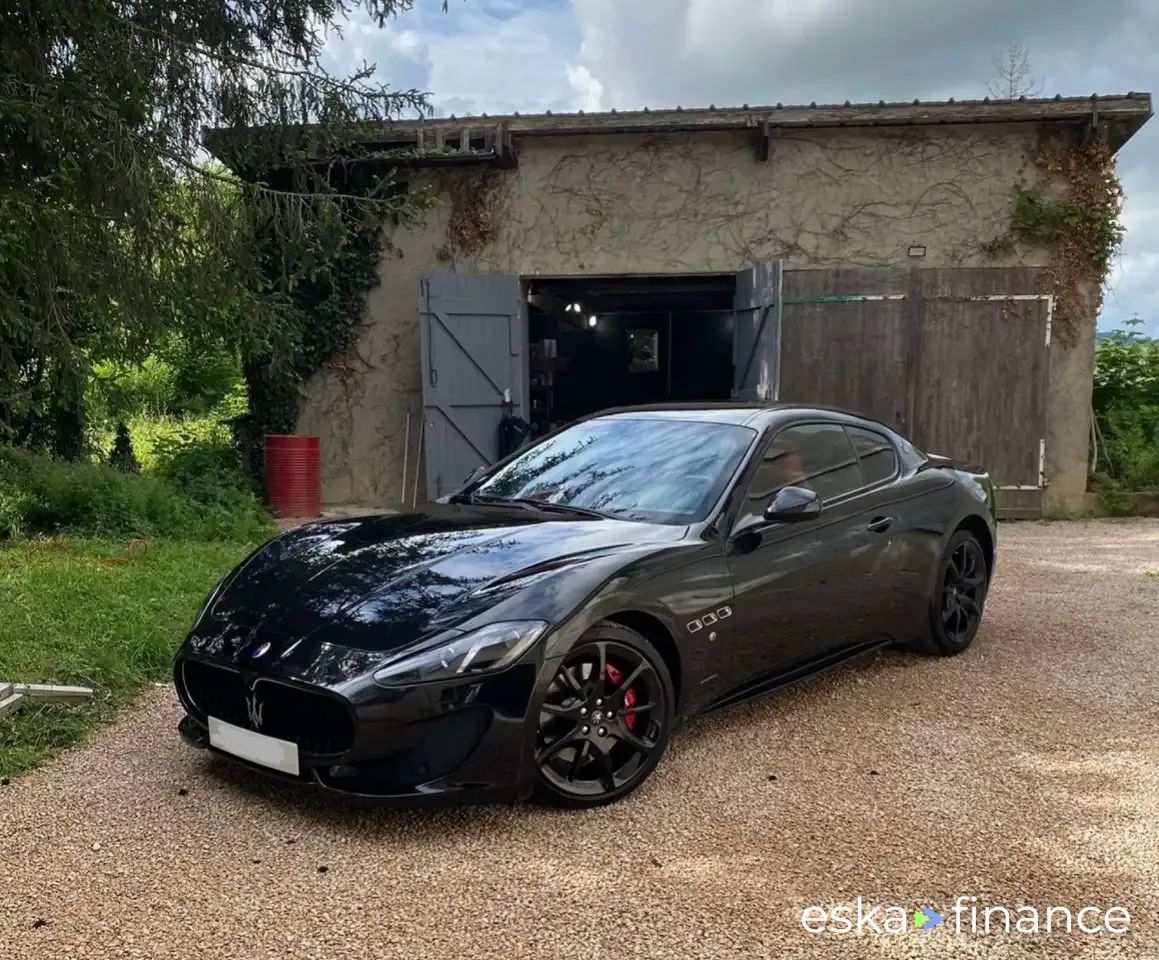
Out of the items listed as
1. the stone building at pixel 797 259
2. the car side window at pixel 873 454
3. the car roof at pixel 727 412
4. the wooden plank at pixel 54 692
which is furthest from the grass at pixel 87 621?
the stone building at pixel 797 259

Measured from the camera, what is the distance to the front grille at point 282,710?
276cm

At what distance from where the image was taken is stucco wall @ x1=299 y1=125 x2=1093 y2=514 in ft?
33.1

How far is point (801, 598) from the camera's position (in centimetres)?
382

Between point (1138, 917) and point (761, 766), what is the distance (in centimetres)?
127

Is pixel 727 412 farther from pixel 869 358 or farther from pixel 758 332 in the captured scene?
pixel 869 358

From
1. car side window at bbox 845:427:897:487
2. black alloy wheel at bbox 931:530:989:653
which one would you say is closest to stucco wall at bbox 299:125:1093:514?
black alloy wheel at bbox 931:530:989:653

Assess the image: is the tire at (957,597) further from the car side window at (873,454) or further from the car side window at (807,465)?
the car side window at (807,465)

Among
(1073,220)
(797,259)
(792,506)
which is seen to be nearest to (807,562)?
(792,506)

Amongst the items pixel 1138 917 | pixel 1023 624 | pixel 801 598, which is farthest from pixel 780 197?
pixel 1138 917

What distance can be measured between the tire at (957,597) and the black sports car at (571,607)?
4 cm

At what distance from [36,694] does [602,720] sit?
2.45m

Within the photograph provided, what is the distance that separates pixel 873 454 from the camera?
462 centimetres

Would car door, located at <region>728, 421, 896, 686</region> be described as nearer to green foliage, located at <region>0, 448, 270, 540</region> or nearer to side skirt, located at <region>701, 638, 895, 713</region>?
side skirt, located at <region>701, 638, 895, 713</region>

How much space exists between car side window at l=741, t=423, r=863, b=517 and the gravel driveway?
95 centimetres
